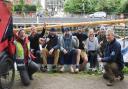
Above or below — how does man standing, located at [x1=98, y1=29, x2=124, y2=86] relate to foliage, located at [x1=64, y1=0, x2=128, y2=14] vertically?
above

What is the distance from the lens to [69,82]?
1005 cm

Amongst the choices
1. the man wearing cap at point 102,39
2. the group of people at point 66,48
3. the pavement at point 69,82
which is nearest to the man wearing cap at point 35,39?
the group of people at point 66,48

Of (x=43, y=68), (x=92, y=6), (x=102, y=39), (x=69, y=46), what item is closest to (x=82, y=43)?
(x=69, y=46)

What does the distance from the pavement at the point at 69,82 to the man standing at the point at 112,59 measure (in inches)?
8.8

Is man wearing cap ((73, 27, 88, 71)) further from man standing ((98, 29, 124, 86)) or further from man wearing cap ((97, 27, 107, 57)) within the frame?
man standing ((98, 29, 124, 86))

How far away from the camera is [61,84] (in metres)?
9.86

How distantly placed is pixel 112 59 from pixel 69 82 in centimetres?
122

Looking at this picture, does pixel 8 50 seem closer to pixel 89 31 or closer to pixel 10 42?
pixel 10 42

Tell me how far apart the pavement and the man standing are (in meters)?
0.22

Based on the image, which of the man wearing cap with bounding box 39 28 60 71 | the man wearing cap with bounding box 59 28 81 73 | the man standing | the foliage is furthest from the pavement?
the foliage

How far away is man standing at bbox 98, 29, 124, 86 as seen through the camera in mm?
9672

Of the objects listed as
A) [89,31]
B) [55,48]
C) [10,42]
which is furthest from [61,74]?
[10,42]

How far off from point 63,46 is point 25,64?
1.92 meters

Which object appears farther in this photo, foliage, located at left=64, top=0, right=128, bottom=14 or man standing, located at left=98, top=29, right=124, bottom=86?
foliage, located at left=64, top=0, right=128, bottom=14
